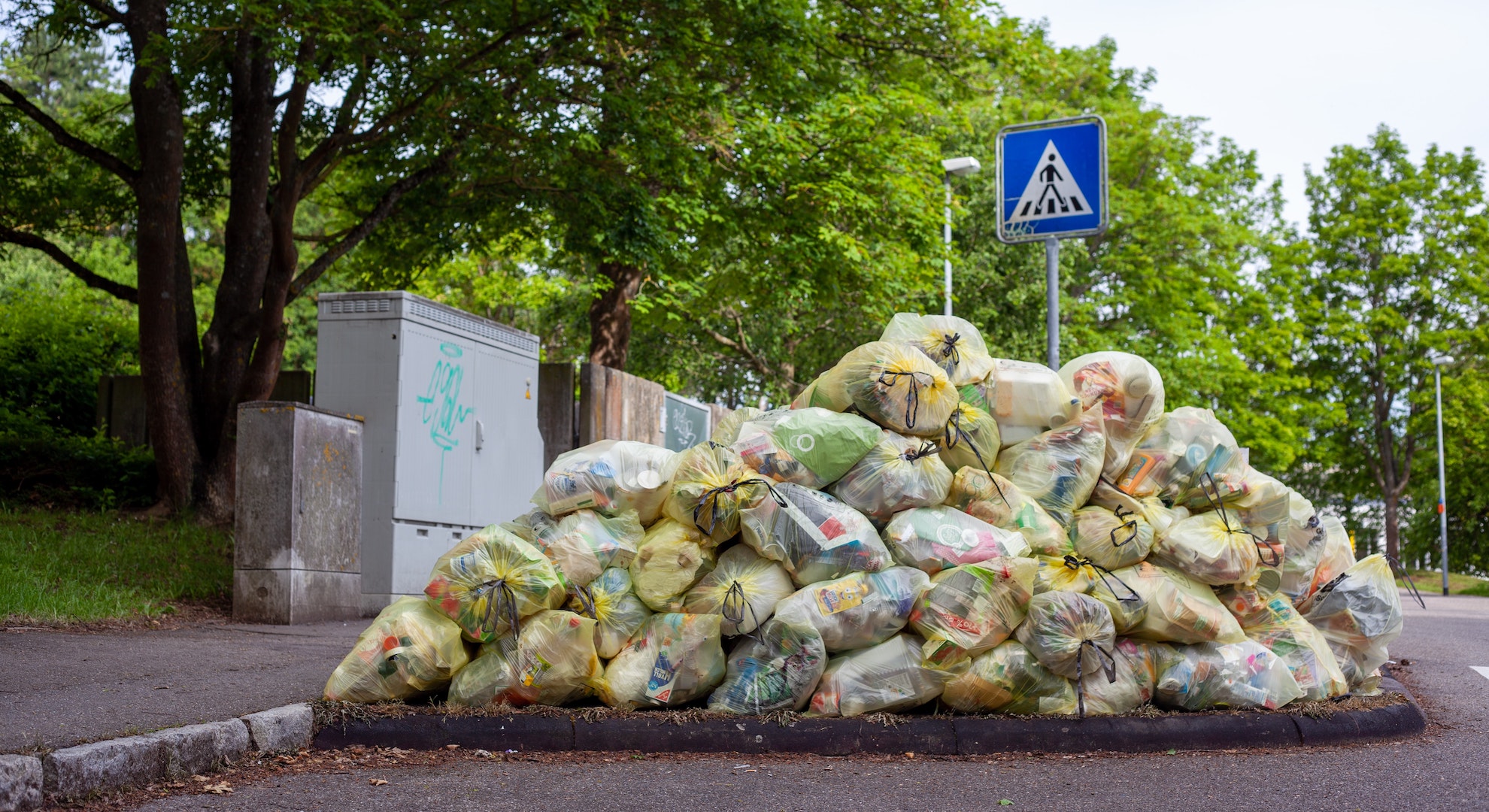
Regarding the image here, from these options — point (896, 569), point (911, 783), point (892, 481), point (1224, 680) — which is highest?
point (892, 481)

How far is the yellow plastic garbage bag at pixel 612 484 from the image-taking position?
529 centimetres

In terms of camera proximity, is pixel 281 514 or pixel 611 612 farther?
pixel 281 514

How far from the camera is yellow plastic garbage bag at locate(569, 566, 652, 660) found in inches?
198

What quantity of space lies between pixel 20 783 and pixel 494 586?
6.09 ft

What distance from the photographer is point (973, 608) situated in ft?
15.8

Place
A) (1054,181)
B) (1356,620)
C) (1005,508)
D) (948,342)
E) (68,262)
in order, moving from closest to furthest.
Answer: (1005,508) → (948,342) → (1356,620) → (1054,181) → (68,262)

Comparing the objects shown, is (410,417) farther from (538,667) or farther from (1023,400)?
(1023,400)

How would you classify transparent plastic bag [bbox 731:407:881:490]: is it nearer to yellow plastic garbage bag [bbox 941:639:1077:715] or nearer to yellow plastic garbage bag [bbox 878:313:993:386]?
yellow plastic garbage bag [bbox 878:313:993:386]

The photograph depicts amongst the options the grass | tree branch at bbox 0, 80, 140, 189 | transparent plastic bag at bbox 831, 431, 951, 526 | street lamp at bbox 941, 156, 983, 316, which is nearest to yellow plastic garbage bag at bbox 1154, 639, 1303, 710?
transparent plastic bag at bbox 831, 431, 951, 526

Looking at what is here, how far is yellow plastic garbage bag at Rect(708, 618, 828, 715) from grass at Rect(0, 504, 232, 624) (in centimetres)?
485

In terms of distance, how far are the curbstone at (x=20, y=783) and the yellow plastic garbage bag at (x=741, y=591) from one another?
242 cm

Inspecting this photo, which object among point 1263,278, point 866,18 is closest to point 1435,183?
point 1263,278

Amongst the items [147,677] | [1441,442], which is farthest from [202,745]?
[1441,442]

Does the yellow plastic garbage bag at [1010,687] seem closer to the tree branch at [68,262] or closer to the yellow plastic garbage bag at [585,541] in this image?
the yellow plastic garbage bag at [585,541]
